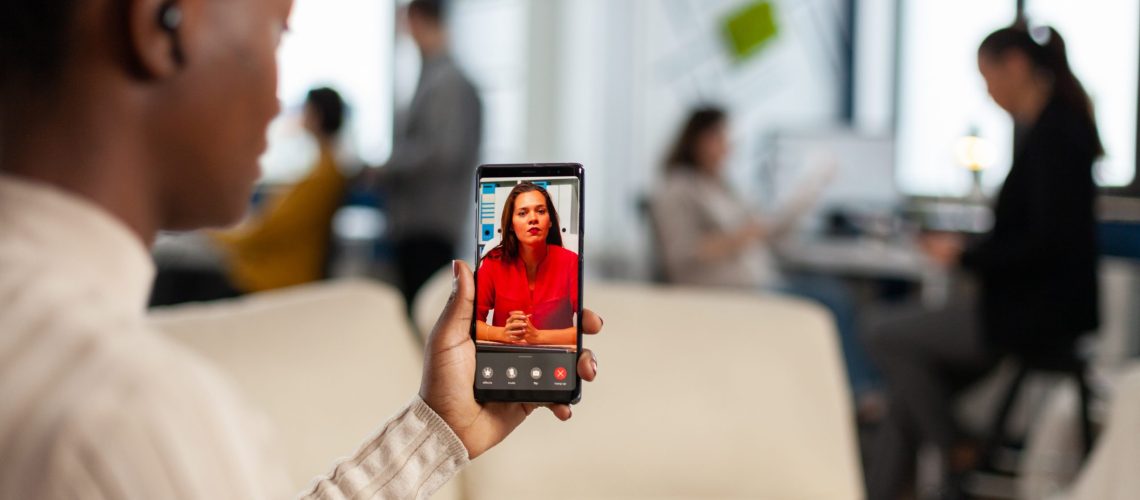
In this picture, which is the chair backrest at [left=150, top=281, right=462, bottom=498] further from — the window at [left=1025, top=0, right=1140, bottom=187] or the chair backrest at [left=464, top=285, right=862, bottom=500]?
the window at [left=1025, top=0, right=1140, bottom=187]

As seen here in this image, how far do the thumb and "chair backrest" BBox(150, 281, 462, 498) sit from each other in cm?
65

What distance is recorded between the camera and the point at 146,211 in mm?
380

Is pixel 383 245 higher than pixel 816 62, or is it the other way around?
pixel 816 62

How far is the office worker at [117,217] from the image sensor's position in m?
0.31

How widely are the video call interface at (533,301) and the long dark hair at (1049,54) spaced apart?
1.21 meters

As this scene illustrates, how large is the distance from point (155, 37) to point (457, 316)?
18 centimetres

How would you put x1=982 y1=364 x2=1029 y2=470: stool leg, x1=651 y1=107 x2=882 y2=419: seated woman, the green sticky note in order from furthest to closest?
x1=651 y1=107 x2=882 y2=419: seated woman → x1=982 y1=364 x2=1029 y2=470: stool leg → the green sticky note

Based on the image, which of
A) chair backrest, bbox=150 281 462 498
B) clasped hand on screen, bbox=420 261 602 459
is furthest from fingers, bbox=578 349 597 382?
chair backrest, bbox=150 281 462 498

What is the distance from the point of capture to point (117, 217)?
1.23 ft

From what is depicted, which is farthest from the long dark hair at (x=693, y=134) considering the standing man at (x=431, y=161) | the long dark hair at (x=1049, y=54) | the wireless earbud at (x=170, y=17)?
the wireless earbud at (x=170, y=17)

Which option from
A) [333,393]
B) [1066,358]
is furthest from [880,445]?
[333,393]

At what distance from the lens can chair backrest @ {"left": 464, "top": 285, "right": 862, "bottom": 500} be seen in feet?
4.58

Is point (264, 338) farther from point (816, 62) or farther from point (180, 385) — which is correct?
point (816, 62)

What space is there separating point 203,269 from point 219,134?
3.96 metres
